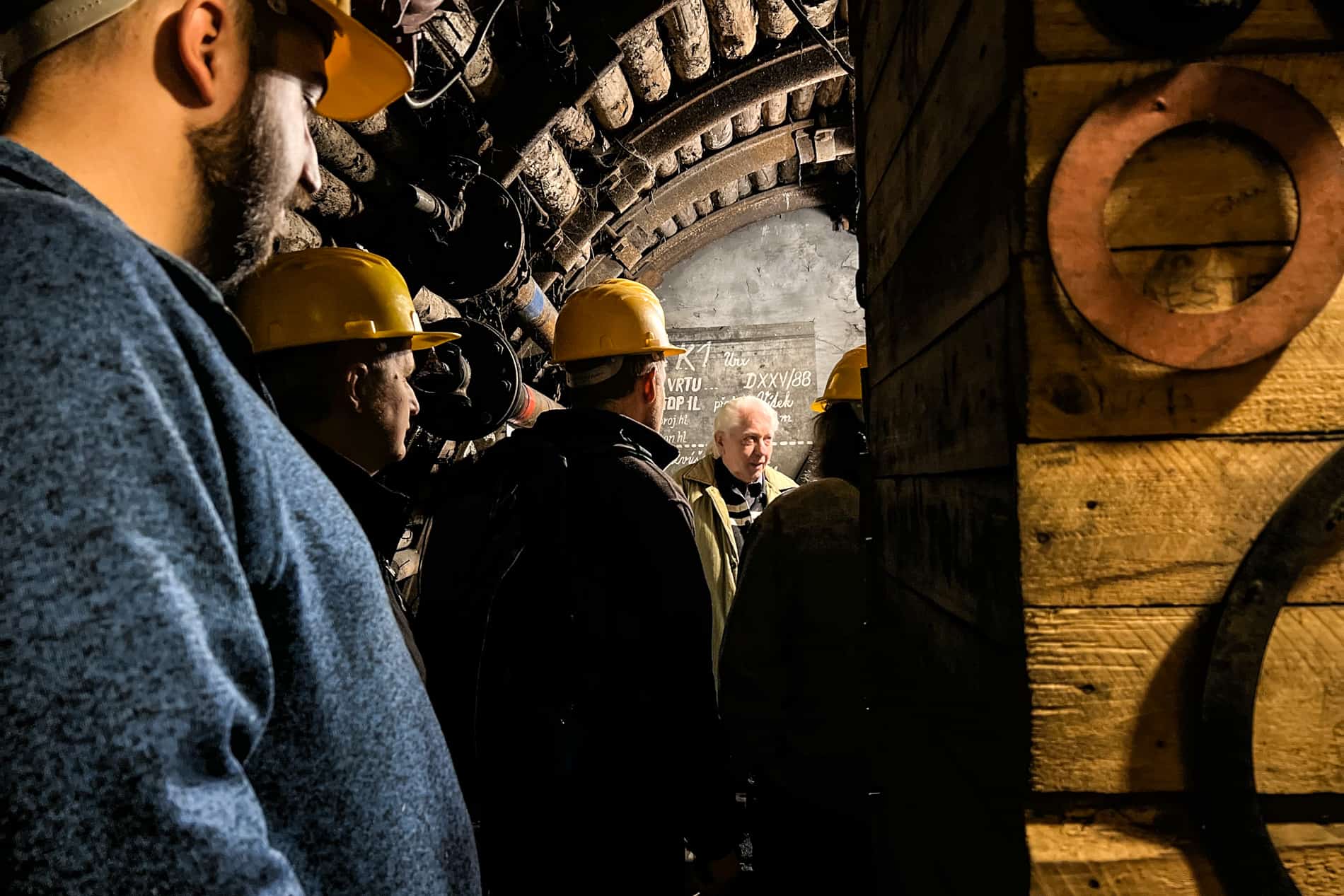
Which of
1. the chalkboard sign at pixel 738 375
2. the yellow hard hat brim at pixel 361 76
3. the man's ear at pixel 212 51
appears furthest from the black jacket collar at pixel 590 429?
the chalkboard sign at pixel 738 375

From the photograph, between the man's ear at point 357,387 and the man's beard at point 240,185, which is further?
the man's ear at point 357,387

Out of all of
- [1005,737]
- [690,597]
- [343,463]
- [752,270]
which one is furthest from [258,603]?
[752,270]

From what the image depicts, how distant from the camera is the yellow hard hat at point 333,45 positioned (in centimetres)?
81

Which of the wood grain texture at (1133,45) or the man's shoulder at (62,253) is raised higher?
the wood grain texture at (1133,45)

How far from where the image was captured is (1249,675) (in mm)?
834

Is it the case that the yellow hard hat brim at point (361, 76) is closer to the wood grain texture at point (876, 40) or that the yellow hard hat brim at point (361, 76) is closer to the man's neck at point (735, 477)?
the wood grain texture at point (876, 40)

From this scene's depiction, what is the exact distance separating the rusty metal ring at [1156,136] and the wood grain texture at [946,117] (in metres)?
0.15

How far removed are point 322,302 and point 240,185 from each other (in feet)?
5.97

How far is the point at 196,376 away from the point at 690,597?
1.75 metres

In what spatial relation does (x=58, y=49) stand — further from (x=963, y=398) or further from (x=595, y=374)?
(x=595, y=374)

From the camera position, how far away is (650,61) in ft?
18.4

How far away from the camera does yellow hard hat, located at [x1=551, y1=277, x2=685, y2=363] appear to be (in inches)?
119

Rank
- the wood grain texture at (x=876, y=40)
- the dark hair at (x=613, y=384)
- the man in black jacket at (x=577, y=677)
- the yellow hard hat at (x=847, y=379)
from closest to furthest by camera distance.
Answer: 1. the wood grain texture at (x=876, y=40)
2. the man in black jacket at (x=577, y=677)
3. the dark hair at (x=613, y=384)
4. the yellow hard hat at (x=847, y=379)

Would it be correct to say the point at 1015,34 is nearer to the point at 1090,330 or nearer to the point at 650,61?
the point at 1090,330
